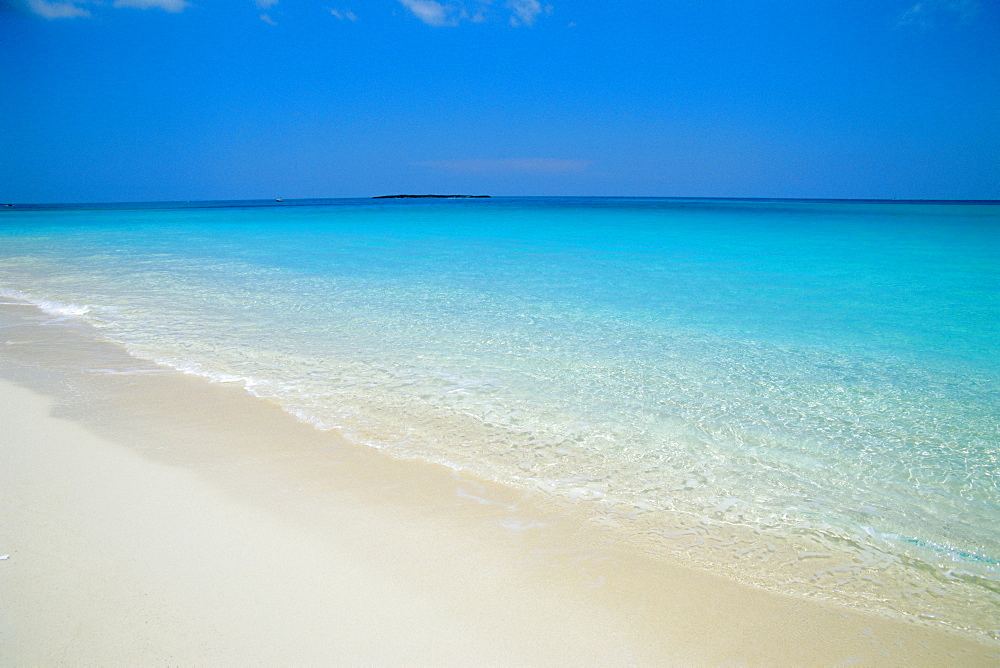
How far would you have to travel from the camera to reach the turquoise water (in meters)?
2.62

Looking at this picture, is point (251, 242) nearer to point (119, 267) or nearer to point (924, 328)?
point (119, 267)

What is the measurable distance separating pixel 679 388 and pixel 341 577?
3.15m

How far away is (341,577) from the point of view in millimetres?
2191

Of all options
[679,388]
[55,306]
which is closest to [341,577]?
[679,388]

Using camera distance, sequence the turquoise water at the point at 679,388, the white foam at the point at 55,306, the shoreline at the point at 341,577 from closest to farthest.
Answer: the shoreline at the point at 341,577
the turquoise water at the point at 679,388
the white foam at the point at 55,306

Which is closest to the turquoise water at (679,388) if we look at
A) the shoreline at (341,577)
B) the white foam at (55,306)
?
the white foam at (55,306)

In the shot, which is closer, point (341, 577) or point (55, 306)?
point (341, 577)

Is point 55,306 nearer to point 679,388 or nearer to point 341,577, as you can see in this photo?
point 341,577

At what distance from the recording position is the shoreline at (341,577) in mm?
1864

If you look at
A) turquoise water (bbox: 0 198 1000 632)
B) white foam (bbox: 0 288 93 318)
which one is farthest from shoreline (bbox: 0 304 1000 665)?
white foam (bbox: 0 288 93 318)

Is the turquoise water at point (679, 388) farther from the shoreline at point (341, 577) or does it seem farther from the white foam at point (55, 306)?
the shoreline at point (341, 577)

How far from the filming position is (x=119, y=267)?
40.8ft

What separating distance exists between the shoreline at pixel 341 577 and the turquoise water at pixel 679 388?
0.91 ft

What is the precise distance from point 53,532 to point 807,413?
447cm
